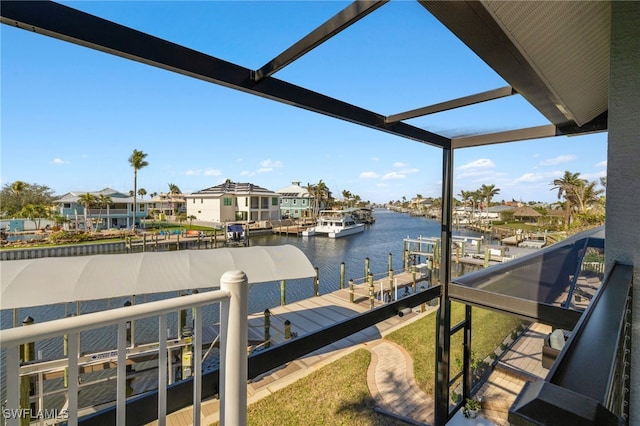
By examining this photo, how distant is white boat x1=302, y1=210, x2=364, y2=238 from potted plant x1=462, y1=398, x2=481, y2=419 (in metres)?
16.6

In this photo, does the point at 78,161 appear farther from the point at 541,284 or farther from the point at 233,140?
the point at 541,284

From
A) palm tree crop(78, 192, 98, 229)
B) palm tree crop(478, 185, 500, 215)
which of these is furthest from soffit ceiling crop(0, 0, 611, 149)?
palm tree crop(478, 185, 500, 215)

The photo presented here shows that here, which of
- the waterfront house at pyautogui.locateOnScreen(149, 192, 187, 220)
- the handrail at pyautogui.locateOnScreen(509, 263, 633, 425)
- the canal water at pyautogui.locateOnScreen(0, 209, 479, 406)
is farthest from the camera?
the waterfront house at pyautogui.locateOnScreen(149, 192, 187, 220)

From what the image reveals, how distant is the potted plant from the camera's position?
4.22 m

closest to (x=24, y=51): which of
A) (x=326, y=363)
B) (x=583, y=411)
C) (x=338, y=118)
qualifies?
(x=338, y=118)

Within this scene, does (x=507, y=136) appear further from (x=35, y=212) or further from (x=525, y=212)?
(x=525, y=212)

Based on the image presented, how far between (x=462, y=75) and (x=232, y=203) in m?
9.07

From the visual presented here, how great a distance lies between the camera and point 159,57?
1308 mm

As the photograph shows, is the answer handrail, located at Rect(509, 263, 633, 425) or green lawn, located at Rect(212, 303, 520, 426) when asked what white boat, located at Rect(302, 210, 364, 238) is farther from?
handrail, located at Rect(509, 263, 633, 425)

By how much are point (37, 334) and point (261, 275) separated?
4.61 meters

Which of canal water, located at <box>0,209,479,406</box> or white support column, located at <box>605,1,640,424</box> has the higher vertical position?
white support column, located at <box>605,1,640,424</box>

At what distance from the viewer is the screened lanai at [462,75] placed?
46.7 inches

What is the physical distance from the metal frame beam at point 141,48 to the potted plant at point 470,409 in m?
4.74

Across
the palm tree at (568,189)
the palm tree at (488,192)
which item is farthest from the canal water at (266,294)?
the palm tree at (488,192)
